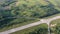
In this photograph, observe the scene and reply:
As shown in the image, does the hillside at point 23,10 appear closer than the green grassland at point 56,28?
No

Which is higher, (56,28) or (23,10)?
(23,10)

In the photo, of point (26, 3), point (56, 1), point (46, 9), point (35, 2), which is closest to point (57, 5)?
point (56, 1)

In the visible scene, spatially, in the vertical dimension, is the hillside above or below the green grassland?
above

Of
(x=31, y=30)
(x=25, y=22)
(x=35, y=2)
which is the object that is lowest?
(x=31, y=30)

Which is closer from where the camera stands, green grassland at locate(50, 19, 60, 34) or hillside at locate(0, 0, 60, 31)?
green grassland at locate(50, 19, 60, 34)

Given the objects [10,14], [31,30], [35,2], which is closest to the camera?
[31,30]

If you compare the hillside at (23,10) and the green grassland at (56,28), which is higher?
the hillside at (23,10)

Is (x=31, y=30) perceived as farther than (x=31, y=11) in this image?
No

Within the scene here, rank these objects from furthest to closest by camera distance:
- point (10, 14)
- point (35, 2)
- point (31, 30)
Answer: point (35, 2) < point (10, 14) < point (31, 30)

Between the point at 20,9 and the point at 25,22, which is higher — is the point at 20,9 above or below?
above

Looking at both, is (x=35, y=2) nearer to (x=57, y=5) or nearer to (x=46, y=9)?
(x=46, y=9)

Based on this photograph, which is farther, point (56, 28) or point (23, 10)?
point (23, 10)
